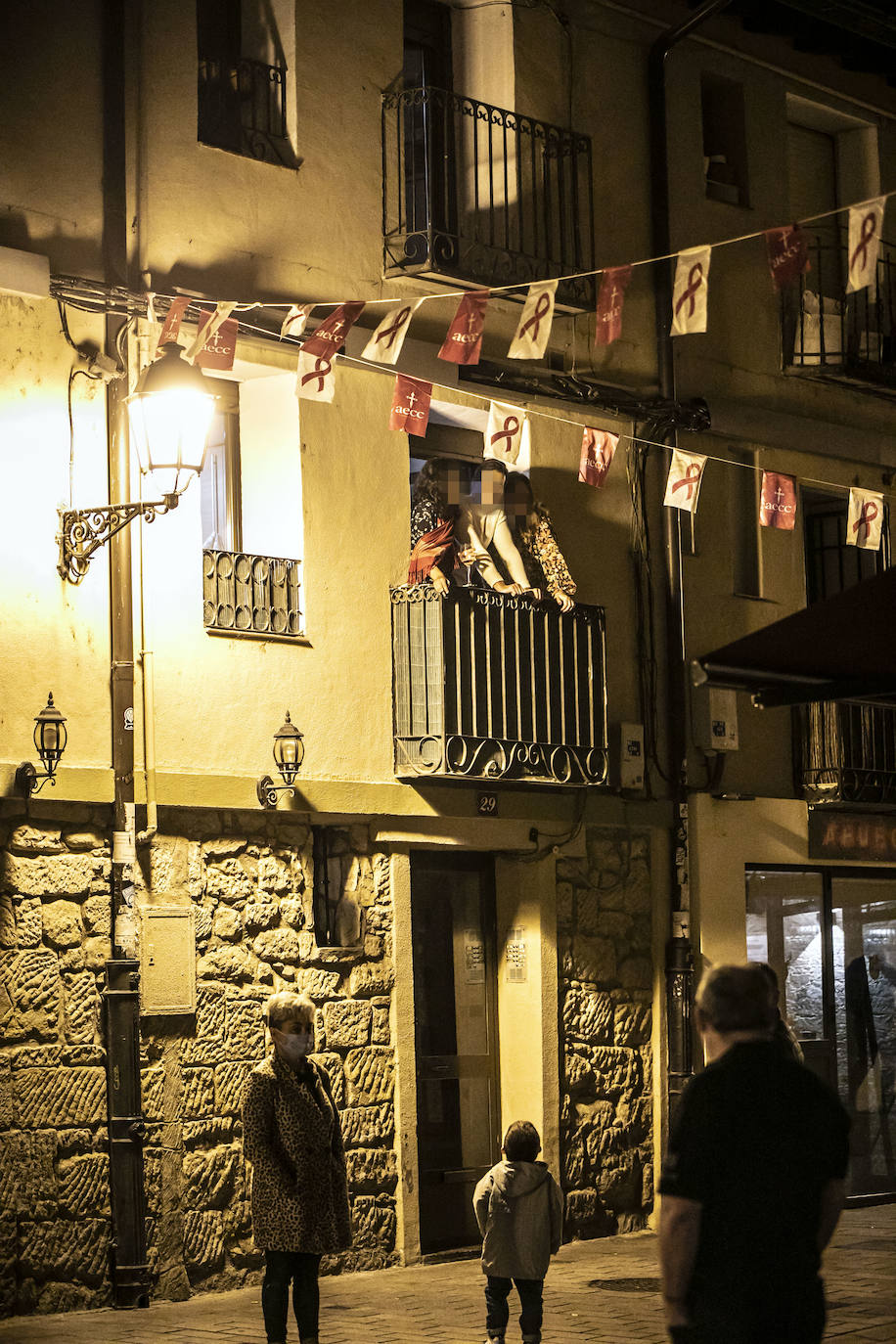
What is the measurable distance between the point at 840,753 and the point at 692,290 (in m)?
5.86

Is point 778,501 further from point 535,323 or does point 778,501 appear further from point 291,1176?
point 291,1176

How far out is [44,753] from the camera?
428 inches

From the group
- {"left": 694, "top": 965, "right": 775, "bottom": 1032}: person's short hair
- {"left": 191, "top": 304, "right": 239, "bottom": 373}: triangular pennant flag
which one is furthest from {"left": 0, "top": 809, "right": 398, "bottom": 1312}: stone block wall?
{"left": 694, "top": 965, "right": 775, "bottom": 1032}: person's short hair

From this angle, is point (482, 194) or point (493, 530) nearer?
point (493, 530)

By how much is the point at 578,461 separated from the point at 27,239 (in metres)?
4.94

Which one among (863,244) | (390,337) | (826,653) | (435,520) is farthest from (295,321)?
(826,653)

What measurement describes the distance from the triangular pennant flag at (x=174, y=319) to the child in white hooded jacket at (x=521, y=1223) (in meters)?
5.09

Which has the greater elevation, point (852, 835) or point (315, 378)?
point (315, 378)

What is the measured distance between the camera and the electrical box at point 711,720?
50.2 feet

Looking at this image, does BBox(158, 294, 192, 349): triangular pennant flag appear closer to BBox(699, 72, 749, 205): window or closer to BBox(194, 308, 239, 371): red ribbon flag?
BBox(194, 308, 239, 371): red ribbon flag

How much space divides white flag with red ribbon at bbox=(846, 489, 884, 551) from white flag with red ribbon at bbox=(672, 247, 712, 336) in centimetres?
292

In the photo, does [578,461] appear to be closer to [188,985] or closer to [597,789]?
[597,789]

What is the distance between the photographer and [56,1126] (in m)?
10.9

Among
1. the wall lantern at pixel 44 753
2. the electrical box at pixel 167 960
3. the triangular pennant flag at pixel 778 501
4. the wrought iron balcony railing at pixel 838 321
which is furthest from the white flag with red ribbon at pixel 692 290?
the wrought iron balcony railing at pixel 838 321
